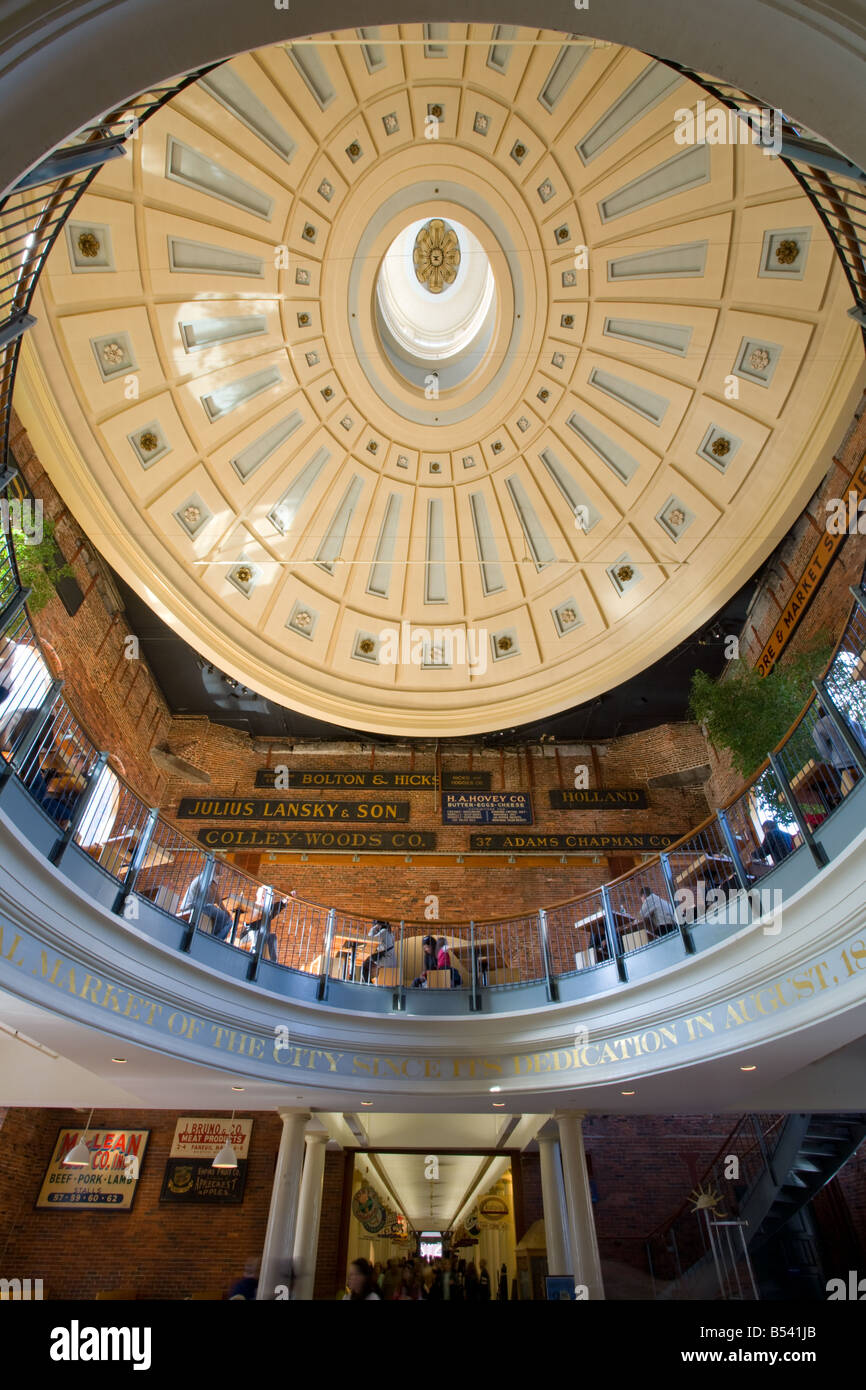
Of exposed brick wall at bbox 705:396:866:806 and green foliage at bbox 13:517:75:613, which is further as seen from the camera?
exposed brick wall at bbox 705:396:866:806

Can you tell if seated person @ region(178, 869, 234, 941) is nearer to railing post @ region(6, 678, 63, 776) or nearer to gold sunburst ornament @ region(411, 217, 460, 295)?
railing post @ region(6, 678, 63, 776)

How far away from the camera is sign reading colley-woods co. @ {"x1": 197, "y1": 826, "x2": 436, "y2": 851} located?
1552 cm

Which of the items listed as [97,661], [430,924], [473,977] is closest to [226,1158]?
[430,924]

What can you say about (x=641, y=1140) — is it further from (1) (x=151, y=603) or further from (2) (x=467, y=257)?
(2) (x=467, y=257)

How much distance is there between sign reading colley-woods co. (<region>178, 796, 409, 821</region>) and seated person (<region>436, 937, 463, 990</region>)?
17.9ft

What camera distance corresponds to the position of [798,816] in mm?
6309

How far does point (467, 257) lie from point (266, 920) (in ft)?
48.2

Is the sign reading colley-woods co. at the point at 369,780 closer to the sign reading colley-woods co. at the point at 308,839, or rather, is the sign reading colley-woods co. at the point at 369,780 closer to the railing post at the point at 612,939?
the sign reading colley-woods co. at the point at 308,839

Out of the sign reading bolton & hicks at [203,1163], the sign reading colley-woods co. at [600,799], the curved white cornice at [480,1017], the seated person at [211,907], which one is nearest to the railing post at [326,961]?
the curved white cornice at [480,1017]

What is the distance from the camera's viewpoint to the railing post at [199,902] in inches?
318

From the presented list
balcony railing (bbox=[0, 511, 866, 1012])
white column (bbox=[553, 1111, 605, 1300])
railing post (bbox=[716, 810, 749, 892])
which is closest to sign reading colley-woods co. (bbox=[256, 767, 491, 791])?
balcony railing (bbox=[0, 511, 866, 1012])

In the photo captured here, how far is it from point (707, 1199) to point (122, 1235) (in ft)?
31.1
